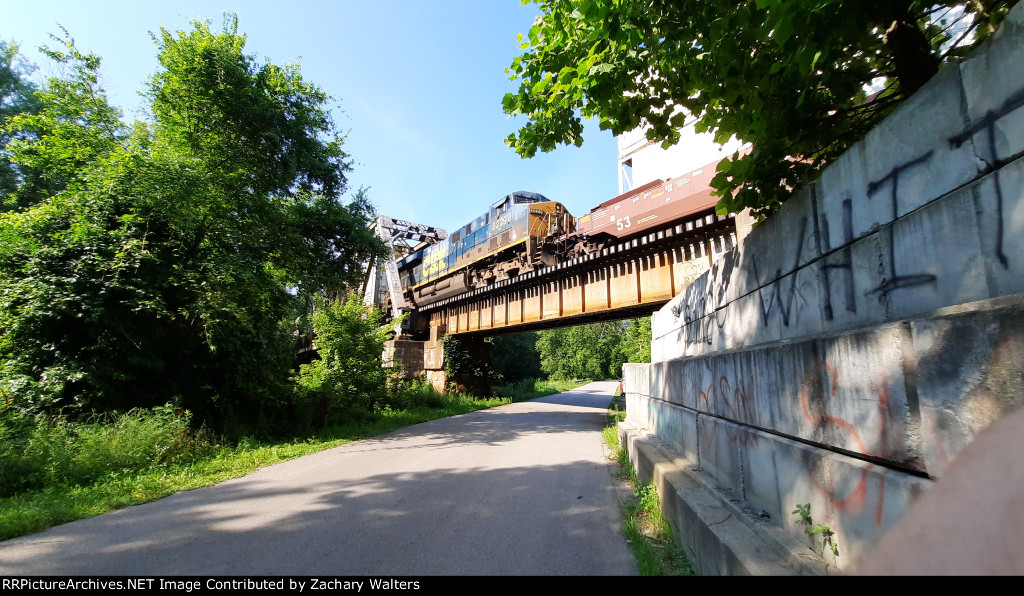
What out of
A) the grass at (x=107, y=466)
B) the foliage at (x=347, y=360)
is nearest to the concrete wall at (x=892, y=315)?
the grass at (x=107, y=466)

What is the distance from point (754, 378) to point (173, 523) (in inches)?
248

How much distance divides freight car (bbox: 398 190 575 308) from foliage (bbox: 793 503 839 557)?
12538mm

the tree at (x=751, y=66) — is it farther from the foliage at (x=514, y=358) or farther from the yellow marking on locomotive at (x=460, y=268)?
the foliage at (x=514, y=358)

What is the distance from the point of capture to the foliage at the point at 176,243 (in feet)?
25.3

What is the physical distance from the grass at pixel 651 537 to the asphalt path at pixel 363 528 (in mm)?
145

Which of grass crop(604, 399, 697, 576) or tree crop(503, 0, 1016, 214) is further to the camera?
grass crop(604, 399, 697, 576)

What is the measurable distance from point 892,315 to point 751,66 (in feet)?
7.20

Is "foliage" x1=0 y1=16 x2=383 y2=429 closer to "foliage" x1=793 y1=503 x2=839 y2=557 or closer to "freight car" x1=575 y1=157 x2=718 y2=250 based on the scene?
"freight car" x1=575 y1=157 x2=718 y2=250

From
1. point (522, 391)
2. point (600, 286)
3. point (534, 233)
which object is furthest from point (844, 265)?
point (522, 391)

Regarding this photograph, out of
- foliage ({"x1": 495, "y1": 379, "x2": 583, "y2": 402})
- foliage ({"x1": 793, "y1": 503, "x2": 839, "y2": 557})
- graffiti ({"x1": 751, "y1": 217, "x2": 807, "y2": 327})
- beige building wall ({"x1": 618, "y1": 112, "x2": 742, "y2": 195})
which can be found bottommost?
foliage ({"x1": 495, "y1": 379, "x2": 583, "y2": 402})

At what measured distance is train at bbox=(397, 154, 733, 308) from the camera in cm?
1047

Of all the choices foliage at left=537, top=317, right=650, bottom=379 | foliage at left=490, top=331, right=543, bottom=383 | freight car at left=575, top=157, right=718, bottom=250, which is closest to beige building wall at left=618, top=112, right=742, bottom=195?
freight car at left=575, top=157, right=718, bottom=250

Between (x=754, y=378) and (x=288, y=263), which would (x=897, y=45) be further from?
(x=288, y=263)

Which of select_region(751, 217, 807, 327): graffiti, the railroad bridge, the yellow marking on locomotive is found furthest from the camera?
the yellow marking on locomotive
